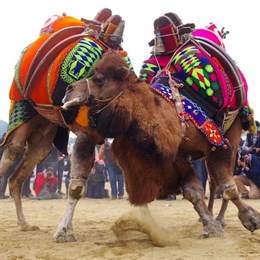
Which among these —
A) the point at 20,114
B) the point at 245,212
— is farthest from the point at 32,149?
the point at 245,212

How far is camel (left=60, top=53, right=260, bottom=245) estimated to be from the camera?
408 cm

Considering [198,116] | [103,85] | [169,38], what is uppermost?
[169,38]

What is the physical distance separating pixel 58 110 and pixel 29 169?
1493 mm

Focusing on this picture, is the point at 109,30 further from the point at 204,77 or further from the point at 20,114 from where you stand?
the point at 20,114

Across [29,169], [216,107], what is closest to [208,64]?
[216,107]

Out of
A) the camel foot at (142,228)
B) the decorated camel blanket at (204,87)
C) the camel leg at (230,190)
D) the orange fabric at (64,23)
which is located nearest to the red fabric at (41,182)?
the orange fabric at (64,23)

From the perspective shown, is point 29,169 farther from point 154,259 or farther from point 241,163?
point 241,163

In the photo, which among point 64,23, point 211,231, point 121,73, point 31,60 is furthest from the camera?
point 64,23

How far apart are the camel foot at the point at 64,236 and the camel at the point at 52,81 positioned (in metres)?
0.39

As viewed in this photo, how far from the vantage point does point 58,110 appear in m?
5.31

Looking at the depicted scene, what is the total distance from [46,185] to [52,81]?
869 centimetres

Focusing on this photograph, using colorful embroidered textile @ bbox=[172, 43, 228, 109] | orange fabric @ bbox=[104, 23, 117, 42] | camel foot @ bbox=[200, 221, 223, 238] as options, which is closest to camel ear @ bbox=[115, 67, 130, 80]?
colorful embroidered textile @ bbox=[172, 43, 228, 109]

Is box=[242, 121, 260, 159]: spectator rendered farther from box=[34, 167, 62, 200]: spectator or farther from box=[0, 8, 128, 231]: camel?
box=[0, 8, 128, 231]: camel

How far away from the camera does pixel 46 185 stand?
13.5 metres
